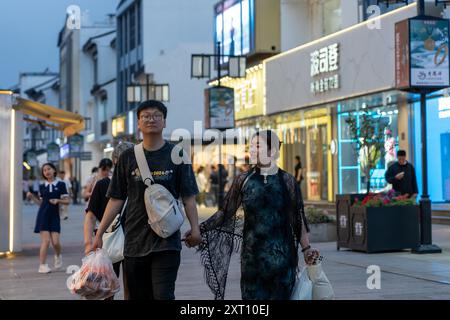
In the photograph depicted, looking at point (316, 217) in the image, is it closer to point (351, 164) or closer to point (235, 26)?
point (351, 164)

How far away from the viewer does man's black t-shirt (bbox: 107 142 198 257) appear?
6.30 metres

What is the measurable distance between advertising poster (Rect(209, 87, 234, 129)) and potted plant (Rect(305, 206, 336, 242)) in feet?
33.3

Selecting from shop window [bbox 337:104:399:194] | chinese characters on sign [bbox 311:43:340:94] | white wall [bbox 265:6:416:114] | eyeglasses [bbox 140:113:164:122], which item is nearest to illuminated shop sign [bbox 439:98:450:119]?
white wall [bbox 265:6:416:114]

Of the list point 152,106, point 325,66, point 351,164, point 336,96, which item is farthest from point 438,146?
point 152,106

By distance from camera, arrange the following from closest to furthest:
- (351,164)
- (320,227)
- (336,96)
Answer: (320,227), (336,96), (351,164)

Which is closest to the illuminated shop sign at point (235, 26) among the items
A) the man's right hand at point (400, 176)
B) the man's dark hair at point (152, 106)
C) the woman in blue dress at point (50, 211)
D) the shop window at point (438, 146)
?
the shop window at point (438, 146)

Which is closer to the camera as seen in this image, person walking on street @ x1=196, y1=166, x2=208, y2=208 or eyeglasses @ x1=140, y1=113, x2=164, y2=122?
eyeglasses @ x1=140, y1=113, x2=164, y2=122

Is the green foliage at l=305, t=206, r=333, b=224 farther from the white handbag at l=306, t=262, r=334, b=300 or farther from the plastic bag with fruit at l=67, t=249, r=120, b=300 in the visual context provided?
the plastic bag with fruit at l=67, t=249, r=120, b=300

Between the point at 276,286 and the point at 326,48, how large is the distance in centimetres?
2260

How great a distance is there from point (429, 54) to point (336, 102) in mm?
12906

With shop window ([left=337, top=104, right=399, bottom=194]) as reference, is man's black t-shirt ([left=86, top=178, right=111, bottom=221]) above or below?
below

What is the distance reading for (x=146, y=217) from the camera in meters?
6.32
